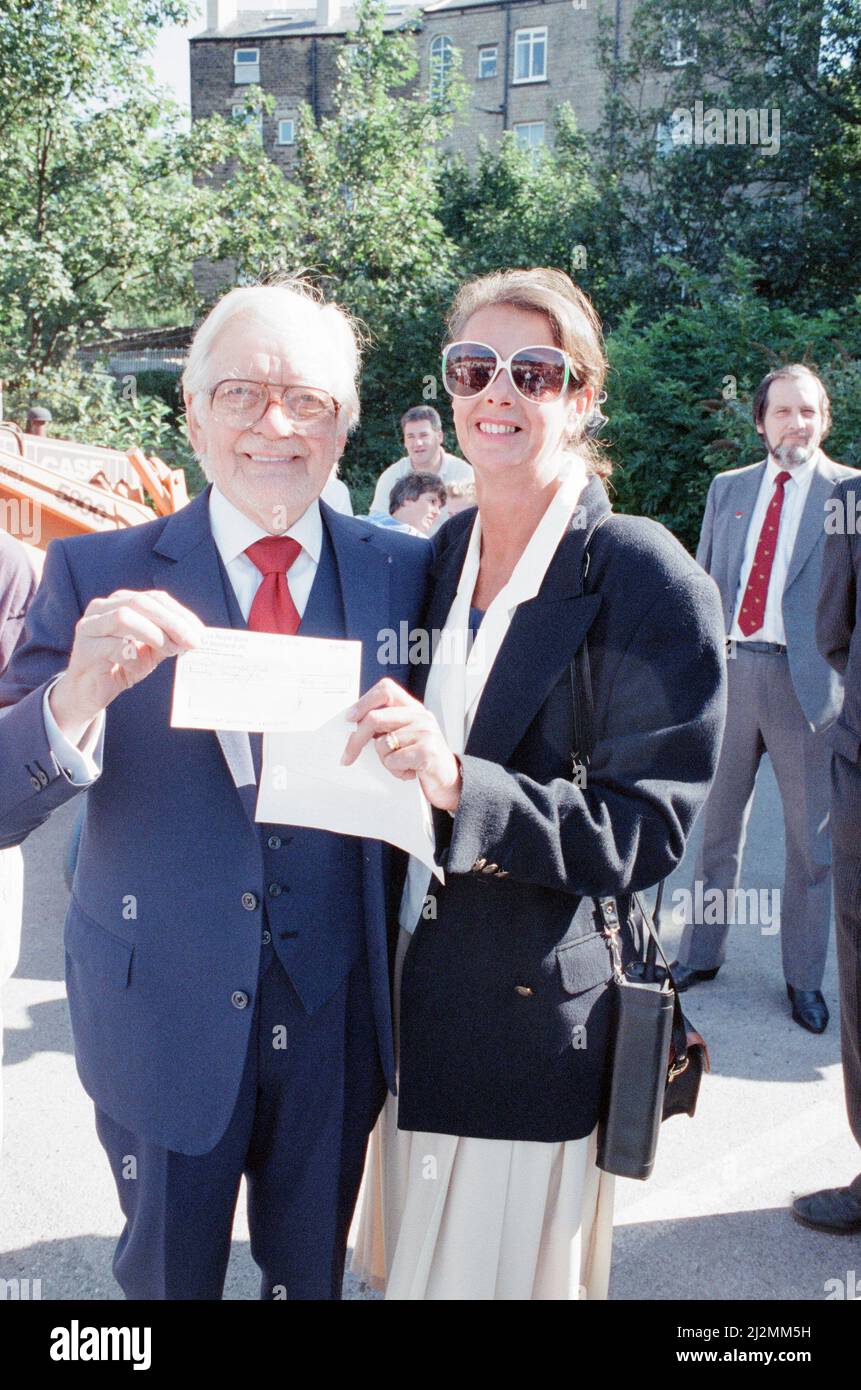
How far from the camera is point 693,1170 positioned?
11.2 ft

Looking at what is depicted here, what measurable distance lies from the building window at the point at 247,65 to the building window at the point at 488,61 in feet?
26.3

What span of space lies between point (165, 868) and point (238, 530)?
1.91 ft

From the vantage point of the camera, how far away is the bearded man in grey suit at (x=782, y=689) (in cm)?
446

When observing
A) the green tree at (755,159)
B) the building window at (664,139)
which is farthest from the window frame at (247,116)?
the building window at (664,139)

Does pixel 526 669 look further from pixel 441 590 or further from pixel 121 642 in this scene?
pixel 121 642

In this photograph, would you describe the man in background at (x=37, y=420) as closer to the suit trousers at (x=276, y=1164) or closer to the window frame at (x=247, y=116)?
the window frame at (x=247, y=116)

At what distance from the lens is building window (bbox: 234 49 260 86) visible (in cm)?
3884

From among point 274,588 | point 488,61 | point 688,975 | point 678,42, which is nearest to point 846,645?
point 688,975

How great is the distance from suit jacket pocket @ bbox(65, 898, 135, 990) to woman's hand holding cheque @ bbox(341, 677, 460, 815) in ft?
1.86

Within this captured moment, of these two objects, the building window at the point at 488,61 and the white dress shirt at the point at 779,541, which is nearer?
the white dress shirt at the point at 779,541

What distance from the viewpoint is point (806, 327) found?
50.6 ft

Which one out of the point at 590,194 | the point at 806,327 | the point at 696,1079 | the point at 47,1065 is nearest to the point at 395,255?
the point at 590,194
